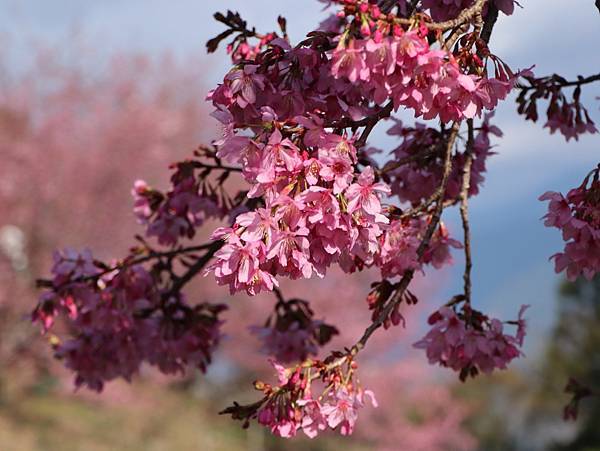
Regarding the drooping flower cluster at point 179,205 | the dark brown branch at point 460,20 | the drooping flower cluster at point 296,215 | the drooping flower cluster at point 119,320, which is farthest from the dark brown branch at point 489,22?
the drooping flower cluster at point 119,320

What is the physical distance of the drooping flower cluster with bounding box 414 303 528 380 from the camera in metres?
2.74

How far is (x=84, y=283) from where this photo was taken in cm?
345

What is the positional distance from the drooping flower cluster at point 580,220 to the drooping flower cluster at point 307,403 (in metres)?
0.81

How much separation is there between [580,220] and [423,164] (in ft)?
2.49

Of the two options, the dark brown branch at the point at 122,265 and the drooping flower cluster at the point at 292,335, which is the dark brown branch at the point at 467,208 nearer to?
the drooping flower cluster at the point at 292,335

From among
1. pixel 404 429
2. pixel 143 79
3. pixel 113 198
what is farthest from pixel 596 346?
pixel 143 79

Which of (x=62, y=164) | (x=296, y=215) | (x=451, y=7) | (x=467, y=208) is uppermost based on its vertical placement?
(x=62, y=164)

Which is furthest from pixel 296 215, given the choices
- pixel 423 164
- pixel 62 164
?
pixel 62 164

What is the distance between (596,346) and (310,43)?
12.8m

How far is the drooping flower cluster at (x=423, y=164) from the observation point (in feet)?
10.1

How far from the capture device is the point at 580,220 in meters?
2.46

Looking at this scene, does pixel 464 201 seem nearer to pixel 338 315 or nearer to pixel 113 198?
pixel 113 198

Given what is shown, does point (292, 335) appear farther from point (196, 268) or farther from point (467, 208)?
point (467, 208)

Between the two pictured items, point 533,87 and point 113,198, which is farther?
point 113,198
